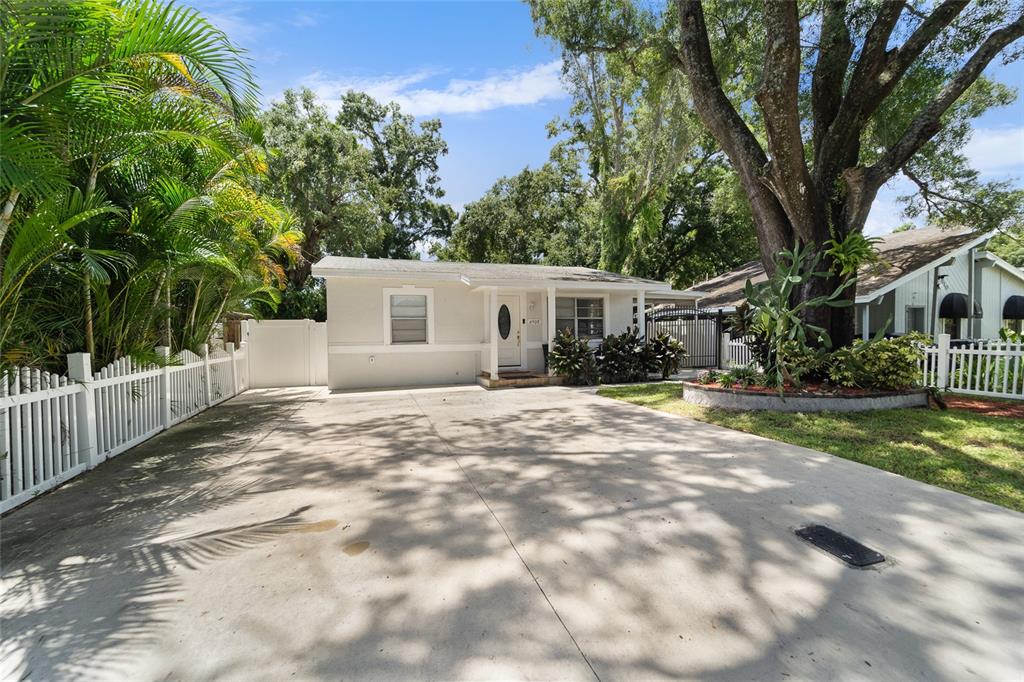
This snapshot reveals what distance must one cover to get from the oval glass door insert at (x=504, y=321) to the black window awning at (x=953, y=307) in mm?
12786

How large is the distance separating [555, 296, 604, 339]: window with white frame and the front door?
1192mm

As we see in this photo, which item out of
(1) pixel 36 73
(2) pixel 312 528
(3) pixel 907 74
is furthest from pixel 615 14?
(2) pixel 312 528

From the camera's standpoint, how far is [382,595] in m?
2.34

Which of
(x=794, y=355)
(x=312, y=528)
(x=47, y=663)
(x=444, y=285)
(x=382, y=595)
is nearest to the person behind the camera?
(x=47, y=663)

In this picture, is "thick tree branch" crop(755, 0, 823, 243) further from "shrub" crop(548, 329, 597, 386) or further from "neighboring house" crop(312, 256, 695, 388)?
"shrub" crop(548, 329, 597, 386)

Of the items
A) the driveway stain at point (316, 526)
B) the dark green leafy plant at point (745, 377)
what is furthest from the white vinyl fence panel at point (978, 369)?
the driveway stain at point (316, 526)

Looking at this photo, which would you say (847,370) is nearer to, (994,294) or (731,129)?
(731,129)

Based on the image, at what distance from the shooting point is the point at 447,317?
11406 millimetres

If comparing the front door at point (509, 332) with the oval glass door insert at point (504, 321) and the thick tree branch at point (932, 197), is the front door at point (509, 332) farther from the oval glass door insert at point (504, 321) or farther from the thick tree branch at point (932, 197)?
the thick tree branch at point (932, 197)

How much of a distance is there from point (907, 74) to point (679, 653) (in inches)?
500

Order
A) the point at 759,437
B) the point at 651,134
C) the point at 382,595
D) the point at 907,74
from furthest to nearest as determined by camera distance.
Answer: the point at 651,134
the point at 907,74
the point at 759,437
the point at 382,595

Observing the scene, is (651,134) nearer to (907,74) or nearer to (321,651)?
(907,74)

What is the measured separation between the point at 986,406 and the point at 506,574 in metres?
9.05

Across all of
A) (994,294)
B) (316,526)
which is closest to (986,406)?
(316,526)
